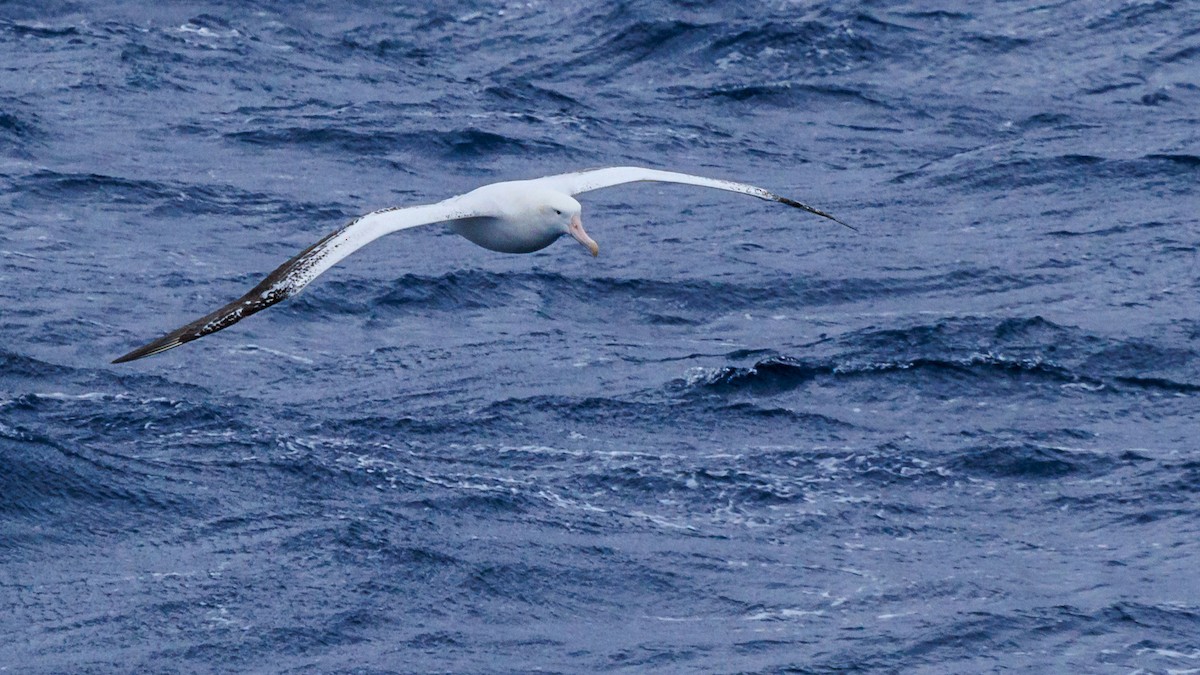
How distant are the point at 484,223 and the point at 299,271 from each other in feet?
9.89

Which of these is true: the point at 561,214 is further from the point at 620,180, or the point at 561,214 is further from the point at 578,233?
the point at 620,180

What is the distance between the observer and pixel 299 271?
620 inches

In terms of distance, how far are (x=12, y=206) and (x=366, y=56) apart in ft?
32.3

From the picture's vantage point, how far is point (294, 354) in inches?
966

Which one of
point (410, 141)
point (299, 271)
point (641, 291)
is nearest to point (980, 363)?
point (641, 291)

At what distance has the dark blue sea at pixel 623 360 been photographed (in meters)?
19.7

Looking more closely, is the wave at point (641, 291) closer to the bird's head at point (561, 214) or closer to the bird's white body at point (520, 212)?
the bird's white body at point (520, 212)

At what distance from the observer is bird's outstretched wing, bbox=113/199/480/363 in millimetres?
15023

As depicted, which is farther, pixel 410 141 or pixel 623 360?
pixel 410 141

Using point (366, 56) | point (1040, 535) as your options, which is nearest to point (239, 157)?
point (366, 56)

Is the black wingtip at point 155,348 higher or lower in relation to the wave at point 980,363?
higher

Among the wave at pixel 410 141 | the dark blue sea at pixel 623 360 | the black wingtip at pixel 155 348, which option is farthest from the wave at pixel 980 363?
the black wingtip at pixel 155 348

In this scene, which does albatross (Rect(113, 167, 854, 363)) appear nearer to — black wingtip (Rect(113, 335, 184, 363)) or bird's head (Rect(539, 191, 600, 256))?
bird's head (Rect(539, 191, 600, 256))

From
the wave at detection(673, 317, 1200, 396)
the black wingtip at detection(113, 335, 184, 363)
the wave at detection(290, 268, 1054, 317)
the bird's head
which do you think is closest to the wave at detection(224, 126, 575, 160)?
the wave at detection(290, 268, 1054, 317)
